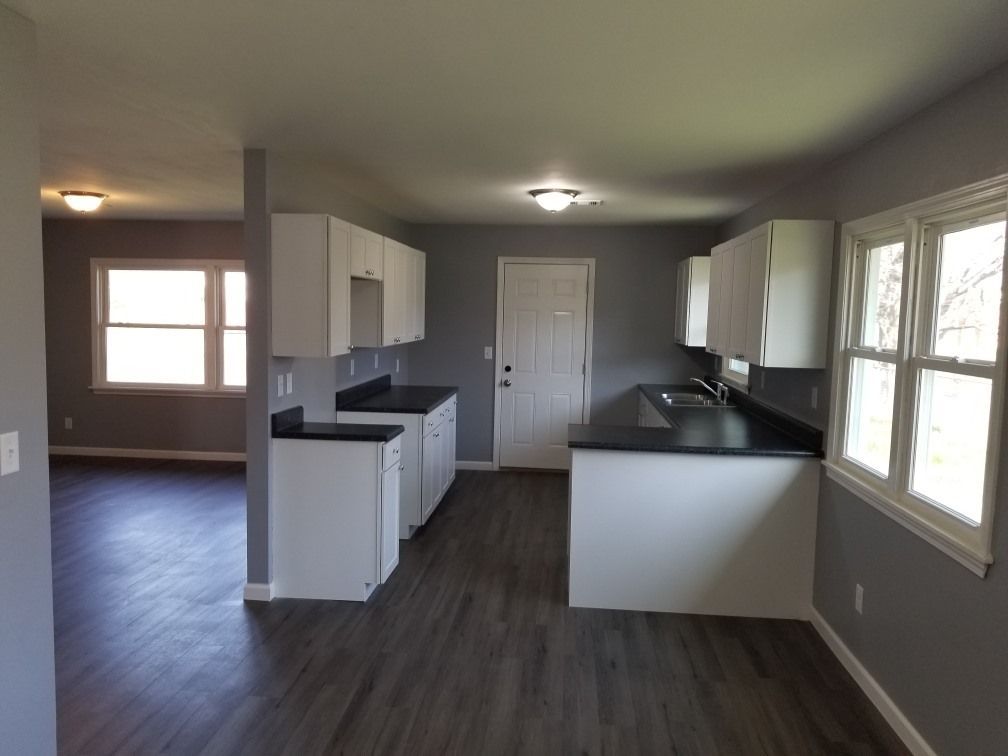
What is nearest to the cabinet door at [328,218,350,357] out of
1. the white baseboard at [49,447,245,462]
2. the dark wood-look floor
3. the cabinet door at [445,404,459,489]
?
the dark wood-look floor

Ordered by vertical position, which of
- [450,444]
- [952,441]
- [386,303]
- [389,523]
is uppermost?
[386,303]

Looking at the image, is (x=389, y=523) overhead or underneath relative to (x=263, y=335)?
underneath

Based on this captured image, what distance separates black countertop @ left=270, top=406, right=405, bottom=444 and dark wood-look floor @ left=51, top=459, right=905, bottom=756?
893mm

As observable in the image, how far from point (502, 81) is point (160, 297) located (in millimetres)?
5751

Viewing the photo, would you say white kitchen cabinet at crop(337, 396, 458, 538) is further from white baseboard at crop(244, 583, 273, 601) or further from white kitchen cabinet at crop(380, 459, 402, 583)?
white baseboard at crop(244, 583, 273, 601)

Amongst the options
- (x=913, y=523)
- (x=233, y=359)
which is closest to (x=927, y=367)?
(x=913, y=523)

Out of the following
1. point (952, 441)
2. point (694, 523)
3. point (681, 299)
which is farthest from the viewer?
point (681, 299)

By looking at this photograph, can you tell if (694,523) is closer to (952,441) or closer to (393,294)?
(952,441)

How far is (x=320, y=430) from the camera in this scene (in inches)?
155

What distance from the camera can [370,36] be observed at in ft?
7.02

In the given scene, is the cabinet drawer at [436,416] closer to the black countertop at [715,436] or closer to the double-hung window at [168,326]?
the black countertop at [715,436]

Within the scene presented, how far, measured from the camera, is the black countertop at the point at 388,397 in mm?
4957

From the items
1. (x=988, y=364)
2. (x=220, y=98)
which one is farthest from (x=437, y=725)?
(x=220, y=98)

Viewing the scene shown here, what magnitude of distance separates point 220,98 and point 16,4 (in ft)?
2.81
